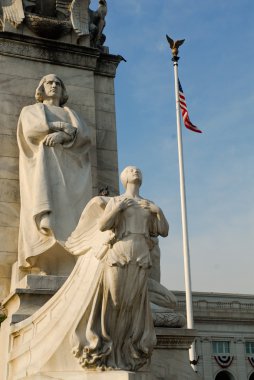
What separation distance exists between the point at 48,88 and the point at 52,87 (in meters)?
0.09

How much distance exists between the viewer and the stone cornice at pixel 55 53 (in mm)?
12516

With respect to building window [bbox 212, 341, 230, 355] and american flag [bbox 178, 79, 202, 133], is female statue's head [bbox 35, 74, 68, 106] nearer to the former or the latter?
american flag [bbox 178, 79, 202, 133]

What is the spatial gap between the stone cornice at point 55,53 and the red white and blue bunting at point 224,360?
38148mm

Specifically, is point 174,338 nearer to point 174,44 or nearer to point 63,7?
point 63,7

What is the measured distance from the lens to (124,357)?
25.6ft

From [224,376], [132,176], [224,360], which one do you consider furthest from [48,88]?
[224,376]

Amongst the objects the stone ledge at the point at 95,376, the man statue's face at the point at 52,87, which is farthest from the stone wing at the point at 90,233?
the man statue's face at the point at 52,87

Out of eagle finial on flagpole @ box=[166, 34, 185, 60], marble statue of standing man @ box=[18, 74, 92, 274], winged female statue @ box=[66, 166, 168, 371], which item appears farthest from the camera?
eagle finial on flagpole @ box=[166, 34, 185, 60]

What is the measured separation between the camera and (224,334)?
46125 millimetres

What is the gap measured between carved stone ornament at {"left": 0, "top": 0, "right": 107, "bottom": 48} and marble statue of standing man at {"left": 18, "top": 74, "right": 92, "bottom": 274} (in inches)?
64.3

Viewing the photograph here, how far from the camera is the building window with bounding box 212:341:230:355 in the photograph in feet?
152

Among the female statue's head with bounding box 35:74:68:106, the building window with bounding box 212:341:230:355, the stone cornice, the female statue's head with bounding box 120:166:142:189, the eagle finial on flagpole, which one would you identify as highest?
the eagle finial on flagpole

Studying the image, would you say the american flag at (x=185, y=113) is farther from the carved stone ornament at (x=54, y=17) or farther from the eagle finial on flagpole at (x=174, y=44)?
the carved stone ornament at (x=54, y=17)

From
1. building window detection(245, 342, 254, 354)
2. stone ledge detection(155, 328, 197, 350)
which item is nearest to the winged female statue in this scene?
stone ledge detection(155, 328, 197, 350)
